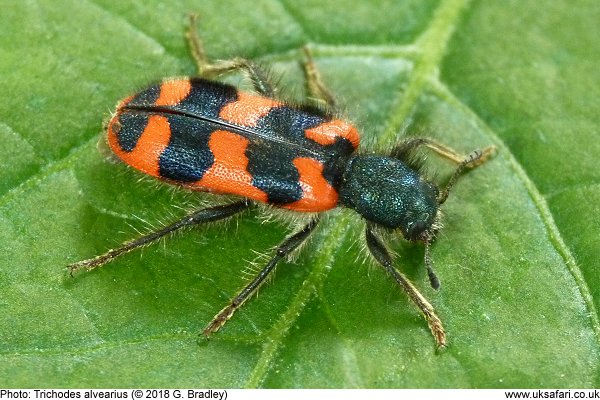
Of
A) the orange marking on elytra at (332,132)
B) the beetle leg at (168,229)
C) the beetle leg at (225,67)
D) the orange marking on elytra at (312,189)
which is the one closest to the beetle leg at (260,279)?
the orange marking on elytra at (312,189)

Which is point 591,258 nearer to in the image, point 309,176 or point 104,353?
point 309,176

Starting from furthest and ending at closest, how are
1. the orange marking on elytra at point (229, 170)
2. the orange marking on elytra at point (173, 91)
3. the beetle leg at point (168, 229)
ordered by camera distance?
the orange marking on elytra at point (173, 91) → the orange marking on elytra at point (229, 170) → the beetle leg at point (168, 229)

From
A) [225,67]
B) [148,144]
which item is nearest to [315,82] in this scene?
[225,67]

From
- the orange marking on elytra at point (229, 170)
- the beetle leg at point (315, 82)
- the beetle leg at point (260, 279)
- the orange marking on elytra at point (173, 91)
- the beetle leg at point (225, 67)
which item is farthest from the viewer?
the beetle leg at point (315, 82)

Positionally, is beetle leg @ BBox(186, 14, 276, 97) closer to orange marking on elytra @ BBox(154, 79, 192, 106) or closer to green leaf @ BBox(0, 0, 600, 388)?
green leaf @ BBox(0, 0, 600, 388)

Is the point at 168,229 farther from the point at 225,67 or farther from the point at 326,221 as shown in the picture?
the point at 225,67

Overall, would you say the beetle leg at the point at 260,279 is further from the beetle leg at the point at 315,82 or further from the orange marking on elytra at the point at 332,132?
the beetle leg at the point at 315,82
